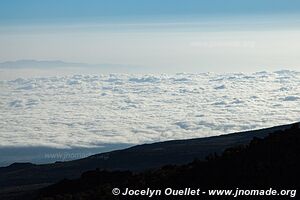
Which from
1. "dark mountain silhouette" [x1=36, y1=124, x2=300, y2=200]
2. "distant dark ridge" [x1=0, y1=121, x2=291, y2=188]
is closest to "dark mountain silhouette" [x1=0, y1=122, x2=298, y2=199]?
"distant dark ridge" [x1=0, y1=121, x2=291, y2=188]

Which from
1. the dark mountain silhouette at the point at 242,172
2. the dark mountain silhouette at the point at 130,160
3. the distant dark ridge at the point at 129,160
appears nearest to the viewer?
the dark mountain silhouette at the point at 242,172

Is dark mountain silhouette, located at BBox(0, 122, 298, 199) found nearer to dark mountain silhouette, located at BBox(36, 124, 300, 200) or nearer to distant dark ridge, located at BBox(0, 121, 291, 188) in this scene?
distant dark ridge, located at BBox(0, 121, 291, 188)

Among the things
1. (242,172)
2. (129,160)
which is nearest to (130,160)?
(129,160)

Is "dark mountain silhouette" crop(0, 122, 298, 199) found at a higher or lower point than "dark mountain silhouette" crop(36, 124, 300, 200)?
higher

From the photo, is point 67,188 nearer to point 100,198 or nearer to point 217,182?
point 100,198

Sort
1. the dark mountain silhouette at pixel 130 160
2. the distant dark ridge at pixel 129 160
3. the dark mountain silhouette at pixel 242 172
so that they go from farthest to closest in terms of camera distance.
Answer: the distant dark ridge at pixel 129 160, the dark mountain silhouette at pixel 130 160, the dark mountain silhouette at pixel 242 172

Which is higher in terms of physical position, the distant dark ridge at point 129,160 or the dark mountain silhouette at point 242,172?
the distant dark ridge at point 129,160

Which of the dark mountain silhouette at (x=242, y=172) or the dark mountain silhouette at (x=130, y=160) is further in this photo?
the dark mountain silhouette at (x=130, y=160)

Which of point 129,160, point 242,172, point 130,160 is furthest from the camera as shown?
point 130,160

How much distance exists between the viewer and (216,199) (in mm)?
31703

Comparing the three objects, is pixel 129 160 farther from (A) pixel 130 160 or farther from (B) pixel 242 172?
(B) pixel 242 172

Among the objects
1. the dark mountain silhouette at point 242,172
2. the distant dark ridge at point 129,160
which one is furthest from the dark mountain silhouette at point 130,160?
the dark mountain silhouette at point 242,172

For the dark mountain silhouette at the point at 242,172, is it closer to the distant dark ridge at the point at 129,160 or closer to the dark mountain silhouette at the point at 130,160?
the dark mountain silhouette at the point at 130,160

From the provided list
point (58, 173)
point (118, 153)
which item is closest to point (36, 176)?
point (58, 173)
